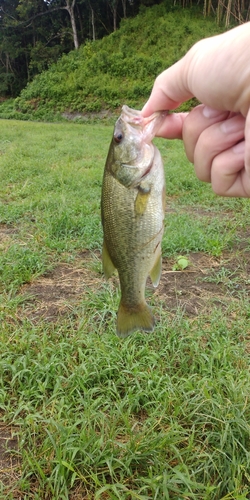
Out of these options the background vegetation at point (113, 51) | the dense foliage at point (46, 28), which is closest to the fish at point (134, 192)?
the background vegetation at point (113, 51)

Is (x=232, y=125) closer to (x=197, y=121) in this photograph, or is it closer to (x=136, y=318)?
(x=197, y=121)

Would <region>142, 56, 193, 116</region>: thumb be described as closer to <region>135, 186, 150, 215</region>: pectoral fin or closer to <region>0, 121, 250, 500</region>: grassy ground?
<region>135, 186, 150, 215</region>: pectoral fin

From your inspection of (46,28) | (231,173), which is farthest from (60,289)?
(46,28)

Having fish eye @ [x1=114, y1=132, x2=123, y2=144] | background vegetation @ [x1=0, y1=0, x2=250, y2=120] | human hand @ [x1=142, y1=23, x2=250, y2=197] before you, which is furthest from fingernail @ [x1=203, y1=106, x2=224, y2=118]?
background vegetation @ [x1=0, y1=0, x2=250, y2=120]

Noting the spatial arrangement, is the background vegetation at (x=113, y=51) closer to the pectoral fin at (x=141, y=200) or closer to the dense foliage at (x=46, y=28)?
the dense foliage at (x=46, y=28)

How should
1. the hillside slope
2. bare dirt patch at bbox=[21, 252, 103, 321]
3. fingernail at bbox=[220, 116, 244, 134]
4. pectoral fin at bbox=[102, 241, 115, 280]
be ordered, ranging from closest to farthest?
fingernail at bbox=[220, 116, 244, 134]
pectoral fin at bbox=[102, 241, 115, 280]
bare dirt patch at bbox=[21, 252, 103, 321]
the hillside slope

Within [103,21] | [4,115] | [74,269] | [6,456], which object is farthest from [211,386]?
[103,21]
